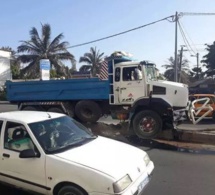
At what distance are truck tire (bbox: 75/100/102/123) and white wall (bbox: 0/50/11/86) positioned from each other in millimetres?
34513

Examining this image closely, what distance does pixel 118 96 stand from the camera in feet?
41.9

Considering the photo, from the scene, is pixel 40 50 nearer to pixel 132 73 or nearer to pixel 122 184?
pixel 132 73

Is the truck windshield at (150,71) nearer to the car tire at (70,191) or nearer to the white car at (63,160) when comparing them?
the white car at (63,160)

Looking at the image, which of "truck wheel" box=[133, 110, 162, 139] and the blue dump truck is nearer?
"truck wheel" box=[133, 110, 162, 139]

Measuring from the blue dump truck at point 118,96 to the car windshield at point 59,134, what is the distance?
19.1 feet

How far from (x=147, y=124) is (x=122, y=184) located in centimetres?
720

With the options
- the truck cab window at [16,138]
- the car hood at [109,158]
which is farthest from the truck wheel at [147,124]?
the truck cab window at [16,138]

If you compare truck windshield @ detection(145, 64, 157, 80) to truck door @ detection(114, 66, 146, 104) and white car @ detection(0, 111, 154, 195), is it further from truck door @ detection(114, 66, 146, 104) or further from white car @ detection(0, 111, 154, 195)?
white car @ detection(0, 111, 154, 195)

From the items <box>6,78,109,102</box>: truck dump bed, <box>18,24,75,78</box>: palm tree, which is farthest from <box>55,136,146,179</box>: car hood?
<box>18,24,75,78</box>: palm tree

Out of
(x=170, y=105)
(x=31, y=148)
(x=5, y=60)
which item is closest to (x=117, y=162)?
(x=31, y=148)

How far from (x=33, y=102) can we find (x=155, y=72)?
18.0 feet

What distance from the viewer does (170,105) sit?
11.5 m

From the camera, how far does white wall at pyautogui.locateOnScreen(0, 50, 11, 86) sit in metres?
45.9

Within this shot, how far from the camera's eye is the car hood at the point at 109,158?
14.9ft
